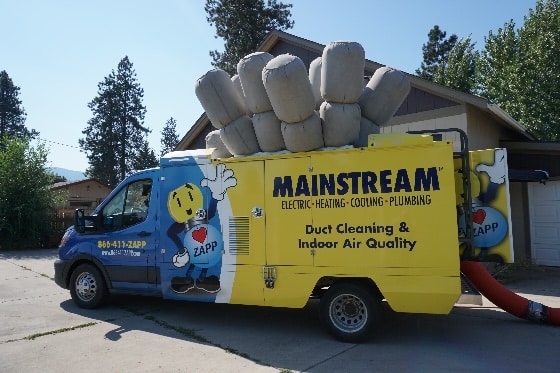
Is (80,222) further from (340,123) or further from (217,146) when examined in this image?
(340,123)

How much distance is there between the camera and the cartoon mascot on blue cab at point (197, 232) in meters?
6.25

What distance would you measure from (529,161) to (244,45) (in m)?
24.6

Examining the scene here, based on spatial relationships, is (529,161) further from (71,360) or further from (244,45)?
(244,45)

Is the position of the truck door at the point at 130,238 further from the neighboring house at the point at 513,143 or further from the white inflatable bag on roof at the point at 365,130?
the neighboring house at the point at 513,143

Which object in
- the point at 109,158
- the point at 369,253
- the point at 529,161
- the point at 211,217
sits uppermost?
the point at 109,158

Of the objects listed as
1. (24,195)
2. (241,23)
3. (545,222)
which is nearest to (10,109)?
(241,23)

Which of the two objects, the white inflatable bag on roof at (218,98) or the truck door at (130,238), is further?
the truck door at (130,238)

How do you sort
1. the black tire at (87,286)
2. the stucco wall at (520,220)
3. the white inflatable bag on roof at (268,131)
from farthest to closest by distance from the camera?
the stucco wall at (520,220) < the black tire at (87,286) < the white inflatable bag on roof at (268,131)

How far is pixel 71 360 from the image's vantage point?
5.10 metres

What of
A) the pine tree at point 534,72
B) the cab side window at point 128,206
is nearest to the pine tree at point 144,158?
the pine tree at point 534,72

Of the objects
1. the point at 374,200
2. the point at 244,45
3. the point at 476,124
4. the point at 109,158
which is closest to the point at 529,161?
the point at 476,124

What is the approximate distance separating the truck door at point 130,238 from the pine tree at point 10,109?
6183 cm

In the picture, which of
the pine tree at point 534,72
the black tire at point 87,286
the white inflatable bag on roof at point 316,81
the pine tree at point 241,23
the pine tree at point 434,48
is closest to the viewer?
the white inflatable bag on roof at point 316,81

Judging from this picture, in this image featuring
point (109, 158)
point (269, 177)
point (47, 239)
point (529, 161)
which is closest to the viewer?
point (269, 177)
